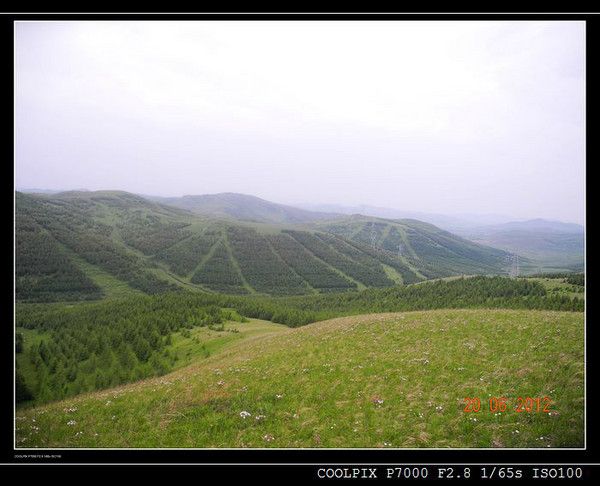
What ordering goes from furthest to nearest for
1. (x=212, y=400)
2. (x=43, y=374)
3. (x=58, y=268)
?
(x=58, y=268), (x=43, y=374), (x=212, y=400)

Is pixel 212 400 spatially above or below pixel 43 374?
above

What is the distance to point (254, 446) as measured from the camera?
8.99 m

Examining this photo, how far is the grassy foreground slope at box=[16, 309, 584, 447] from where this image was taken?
8.82 meters

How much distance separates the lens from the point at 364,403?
9.99 m

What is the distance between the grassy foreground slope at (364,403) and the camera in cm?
882
